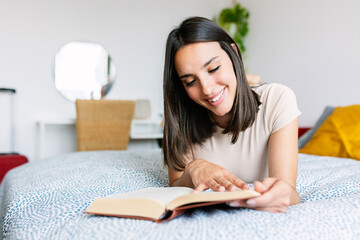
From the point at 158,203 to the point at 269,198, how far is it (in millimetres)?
213

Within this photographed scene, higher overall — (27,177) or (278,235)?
(278,235)

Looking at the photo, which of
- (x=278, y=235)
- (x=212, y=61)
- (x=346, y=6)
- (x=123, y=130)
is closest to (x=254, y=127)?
(x=212, y=61)

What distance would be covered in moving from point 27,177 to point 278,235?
41.9 inches

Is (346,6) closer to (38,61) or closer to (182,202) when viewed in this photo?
(182,202)

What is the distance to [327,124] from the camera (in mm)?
2086

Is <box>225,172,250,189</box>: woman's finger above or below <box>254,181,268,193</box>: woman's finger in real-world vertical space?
below

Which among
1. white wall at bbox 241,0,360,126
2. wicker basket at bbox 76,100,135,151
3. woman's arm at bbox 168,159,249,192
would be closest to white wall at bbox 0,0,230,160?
wicker basket at bbox 76,100,135,151

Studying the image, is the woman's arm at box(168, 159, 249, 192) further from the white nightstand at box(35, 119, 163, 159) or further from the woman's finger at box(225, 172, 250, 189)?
the white nightstand at box(35, 119, 163, 159)

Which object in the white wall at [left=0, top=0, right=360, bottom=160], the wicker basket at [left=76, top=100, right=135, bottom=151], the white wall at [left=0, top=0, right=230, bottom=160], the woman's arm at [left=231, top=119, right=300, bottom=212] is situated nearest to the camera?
the woman's arm at [left=231, top=119, right=300, bottom=212]

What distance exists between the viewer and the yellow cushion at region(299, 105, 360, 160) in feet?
6.21

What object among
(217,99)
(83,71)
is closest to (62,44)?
(83,71)

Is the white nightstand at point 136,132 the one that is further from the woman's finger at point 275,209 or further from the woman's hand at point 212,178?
the woman's finger at point 275,209

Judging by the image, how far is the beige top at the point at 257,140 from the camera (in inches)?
40.6

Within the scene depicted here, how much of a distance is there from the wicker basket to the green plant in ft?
4.58
